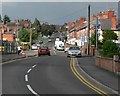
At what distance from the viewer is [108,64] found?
28.1 m

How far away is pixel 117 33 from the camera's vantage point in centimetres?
8644

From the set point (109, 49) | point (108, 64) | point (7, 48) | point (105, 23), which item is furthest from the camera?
point (105, 23)

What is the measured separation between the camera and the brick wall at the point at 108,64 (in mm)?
25188

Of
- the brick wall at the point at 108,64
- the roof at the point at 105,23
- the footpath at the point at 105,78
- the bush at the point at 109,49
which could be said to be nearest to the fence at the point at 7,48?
the bush at the point at 109,49

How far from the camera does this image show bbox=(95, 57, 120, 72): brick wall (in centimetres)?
2519

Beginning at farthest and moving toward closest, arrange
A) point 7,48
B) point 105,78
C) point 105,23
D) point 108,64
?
1. point 105,23
2. point 7,48
3. point 108,64
4. point 105,78

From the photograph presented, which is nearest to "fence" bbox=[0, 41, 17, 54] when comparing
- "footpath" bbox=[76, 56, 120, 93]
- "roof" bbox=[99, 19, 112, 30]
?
"roof" bbox=[99, 19, 112, 30]

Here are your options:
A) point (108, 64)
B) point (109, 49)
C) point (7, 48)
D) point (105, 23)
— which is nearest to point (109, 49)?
point (109, 49)

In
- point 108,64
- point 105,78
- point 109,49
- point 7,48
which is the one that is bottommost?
point 105,78

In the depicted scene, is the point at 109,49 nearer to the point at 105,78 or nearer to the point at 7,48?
the point at 105,78

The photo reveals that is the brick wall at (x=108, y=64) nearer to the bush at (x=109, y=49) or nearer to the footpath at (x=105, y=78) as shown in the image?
the footpath at (x=105, y=78)

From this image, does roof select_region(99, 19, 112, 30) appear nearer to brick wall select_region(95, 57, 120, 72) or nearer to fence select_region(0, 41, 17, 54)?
fence select_region(0, 41, 17, 54)

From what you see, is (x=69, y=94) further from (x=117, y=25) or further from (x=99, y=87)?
(x=117, y=25)

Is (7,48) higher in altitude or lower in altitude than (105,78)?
higher
